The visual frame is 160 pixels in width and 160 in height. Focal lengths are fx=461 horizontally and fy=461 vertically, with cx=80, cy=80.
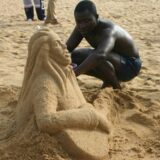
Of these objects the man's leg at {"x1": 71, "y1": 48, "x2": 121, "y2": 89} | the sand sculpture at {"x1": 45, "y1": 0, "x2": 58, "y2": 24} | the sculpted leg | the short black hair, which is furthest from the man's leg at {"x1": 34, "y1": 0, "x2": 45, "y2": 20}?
the sculpted leg

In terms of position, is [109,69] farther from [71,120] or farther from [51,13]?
[51,13]

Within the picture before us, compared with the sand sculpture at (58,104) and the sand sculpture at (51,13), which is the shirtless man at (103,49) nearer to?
the sand sculpture at (58,104)

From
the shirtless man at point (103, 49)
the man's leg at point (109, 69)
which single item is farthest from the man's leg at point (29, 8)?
the man's leg at point (109, 69)

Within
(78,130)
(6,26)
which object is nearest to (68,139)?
(78,130)

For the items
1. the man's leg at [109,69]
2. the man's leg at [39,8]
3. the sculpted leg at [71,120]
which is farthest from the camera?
the man's leg at [39,8]

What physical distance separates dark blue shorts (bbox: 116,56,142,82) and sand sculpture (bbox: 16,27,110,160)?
1.30 metres

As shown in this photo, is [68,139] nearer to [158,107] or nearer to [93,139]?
[93,139]

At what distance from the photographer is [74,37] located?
476cm

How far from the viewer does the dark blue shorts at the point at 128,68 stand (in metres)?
4.68

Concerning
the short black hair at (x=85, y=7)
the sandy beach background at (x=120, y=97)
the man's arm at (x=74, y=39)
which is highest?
the short black hair at (x=85, y=7)

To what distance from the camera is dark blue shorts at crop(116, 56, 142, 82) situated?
4.68 metres

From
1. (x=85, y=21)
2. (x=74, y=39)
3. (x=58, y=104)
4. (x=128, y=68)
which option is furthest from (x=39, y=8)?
(x=58, y=104)

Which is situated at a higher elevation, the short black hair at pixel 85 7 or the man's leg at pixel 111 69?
the short black hair at pixel 85 7

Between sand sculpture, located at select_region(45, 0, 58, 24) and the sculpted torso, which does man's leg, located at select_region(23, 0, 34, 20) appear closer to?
sand sculpture, located at select_region(45, 0, 58, 24)
